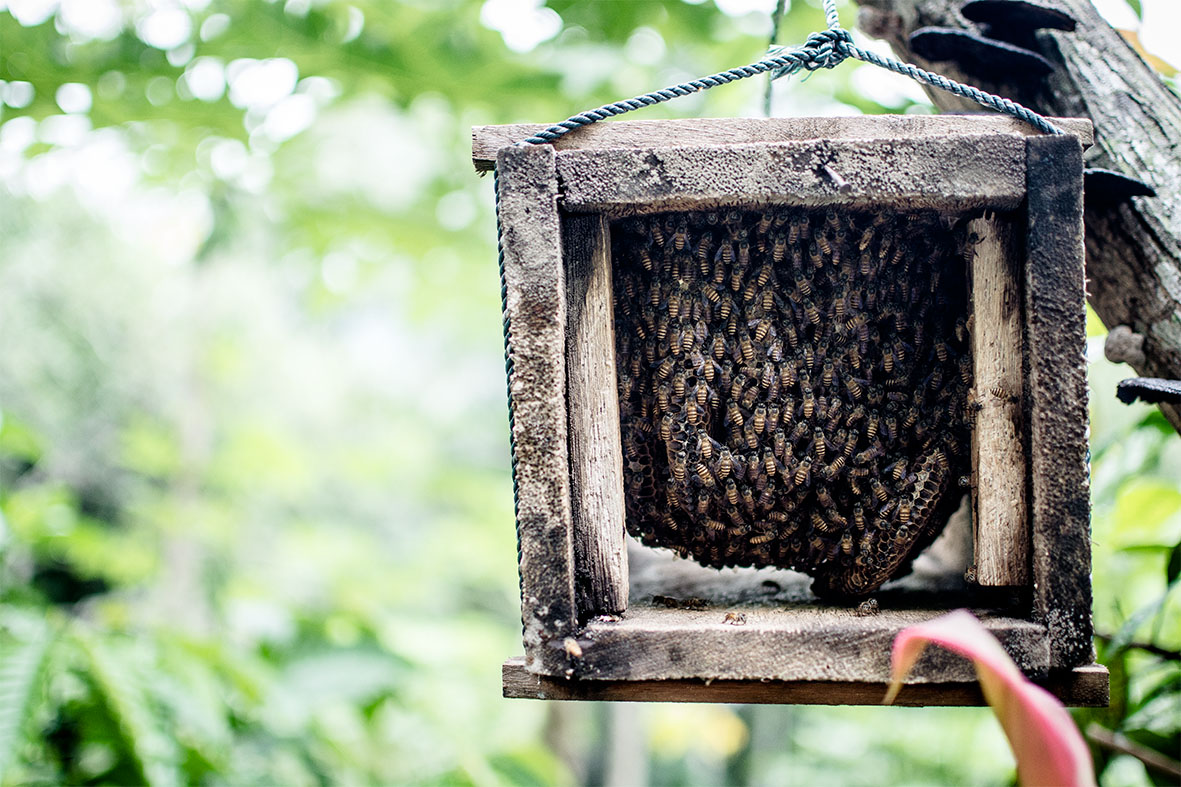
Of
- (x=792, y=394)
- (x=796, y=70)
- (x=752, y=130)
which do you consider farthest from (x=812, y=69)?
(x=792, y=394)

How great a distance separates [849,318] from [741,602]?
1.64 feet

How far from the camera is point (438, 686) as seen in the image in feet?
20.2

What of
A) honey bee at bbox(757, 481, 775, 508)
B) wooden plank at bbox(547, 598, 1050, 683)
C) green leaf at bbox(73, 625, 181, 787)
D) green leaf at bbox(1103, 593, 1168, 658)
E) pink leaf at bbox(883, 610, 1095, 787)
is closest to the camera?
pink leaf at bbox(883, 610, 1095, 787)

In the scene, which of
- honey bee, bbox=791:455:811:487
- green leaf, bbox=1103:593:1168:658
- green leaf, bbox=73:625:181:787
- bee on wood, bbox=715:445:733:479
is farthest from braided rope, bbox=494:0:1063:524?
green leaf, bbox=73:625:181:787

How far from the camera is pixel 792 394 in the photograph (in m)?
1.16

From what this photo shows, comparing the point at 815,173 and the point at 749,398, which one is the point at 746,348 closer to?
the point at 749,398

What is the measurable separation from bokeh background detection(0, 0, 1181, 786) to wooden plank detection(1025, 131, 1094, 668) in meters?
0.57

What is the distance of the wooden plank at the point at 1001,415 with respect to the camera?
103cm

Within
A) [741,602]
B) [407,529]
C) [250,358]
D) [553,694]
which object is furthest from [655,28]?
[407,529]

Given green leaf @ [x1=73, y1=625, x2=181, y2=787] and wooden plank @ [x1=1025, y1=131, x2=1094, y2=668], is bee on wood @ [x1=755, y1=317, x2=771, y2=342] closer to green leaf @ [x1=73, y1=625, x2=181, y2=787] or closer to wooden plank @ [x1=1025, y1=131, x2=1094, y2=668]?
wooden plank @ [x1=1025, y1=131, x2=1094, y2=668]

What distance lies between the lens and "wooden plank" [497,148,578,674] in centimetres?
98

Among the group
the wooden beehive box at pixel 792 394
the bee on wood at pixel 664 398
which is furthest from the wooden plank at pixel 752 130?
the bee on wood at pixel 664 398

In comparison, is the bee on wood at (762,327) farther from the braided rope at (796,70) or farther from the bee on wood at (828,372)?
the braided rope at (796,70)

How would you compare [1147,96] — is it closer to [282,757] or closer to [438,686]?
[282,757]
